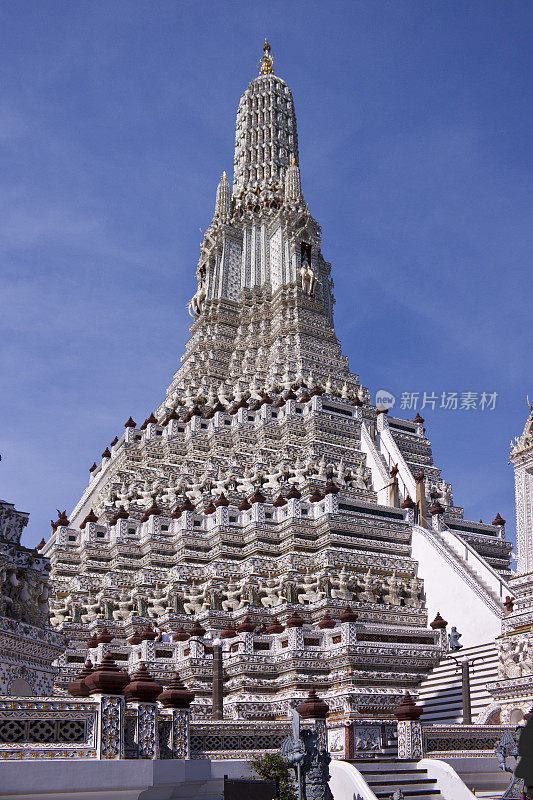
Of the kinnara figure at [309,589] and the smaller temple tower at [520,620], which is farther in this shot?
the kinnara figure at [309,589]

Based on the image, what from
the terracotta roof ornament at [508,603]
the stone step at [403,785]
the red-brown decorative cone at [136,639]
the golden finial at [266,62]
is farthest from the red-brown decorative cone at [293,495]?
the golden finial at [266,62]

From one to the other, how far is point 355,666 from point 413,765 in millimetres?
11484

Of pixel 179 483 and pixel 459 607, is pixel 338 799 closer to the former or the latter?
pixel 459 607

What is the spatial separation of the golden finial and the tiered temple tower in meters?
25.6

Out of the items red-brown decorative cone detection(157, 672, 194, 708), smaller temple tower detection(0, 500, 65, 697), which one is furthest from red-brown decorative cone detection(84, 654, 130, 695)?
smaller temple tower detection(0, 500, 65, 697)

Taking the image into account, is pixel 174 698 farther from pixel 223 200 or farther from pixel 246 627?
pixel 223 200

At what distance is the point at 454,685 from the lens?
32.2 metres

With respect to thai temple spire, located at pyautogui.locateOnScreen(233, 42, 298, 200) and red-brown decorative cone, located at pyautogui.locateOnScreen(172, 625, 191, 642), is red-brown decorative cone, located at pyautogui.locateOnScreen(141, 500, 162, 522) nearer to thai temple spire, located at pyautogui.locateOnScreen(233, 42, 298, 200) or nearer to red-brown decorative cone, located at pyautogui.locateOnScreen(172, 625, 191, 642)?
red-brown decorative cone, located at pyautogui.locateOnScreen(172, 625, 191, 642)

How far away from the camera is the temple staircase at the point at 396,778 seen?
63.8ft

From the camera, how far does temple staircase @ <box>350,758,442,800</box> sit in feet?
63.8

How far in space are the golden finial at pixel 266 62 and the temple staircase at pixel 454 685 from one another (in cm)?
7124

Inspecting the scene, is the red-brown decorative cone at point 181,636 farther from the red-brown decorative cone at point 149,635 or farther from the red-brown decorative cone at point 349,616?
the red-brown decorative cone at point 349,616

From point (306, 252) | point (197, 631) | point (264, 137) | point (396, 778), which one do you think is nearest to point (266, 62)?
point (264, 137)

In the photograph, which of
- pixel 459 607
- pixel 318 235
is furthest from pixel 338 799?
pixel 318 235
